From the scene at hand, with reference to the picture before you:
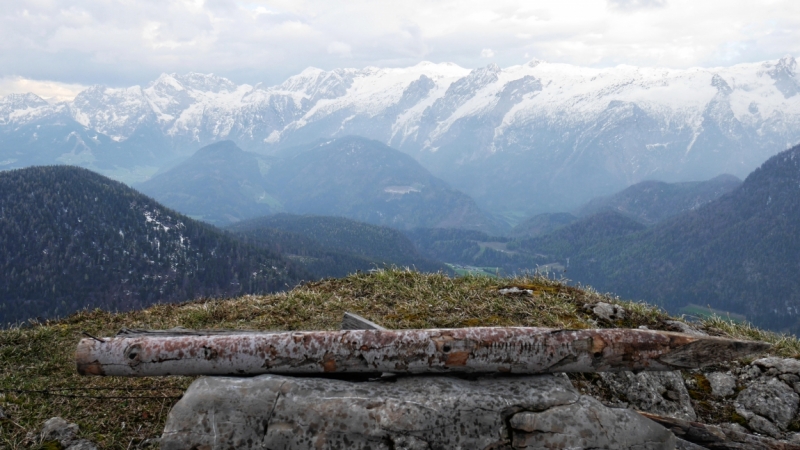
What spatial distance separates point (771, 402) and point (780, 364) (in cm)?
109

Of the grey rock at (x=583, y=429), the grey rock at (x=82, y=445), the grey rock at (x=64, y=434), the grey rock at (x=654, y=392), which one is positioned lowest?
the grey rock at (x=654, y=392)

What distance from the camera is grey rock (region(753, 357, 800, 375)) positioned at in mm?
9094

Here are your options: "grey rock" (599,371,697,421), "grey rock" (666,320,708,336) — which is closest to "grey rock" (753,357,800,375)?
"grey rock" (666,320,708,336)

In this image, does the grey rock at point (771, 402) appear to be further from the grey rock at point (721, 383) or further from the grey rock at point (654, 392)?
the grey rock at point (654, 392)

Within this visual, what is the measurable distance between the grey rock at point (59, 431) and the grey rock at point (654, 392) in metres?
8.52

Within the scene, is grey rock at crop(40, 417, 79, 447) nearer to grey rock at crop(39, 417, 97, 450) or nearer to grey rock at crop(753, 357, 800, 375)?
grey rock at crop(39, 417, 97, 450)

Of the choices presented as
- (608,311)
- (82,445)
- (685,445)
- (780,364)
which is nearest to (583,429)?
(685,445)

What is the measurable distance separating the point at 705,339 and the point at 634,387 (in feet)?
7.98

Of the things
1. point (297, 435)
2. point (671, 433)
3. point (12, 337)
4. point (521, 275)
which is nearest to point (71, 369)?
point (12, 337)

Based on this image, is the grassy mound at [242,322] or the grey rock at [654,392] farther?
the grey rock at [654,392]

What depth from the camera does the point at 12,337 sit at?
11.0m

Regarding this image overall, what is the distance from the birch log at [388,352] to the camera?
246 inches

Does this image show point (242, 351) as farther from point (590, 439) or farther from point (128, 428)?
point (590, 439)

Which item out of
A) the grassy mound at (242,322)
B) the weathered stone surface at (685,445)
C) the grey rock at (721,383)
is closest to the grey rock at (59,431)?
the grassy mound at (242,322)
